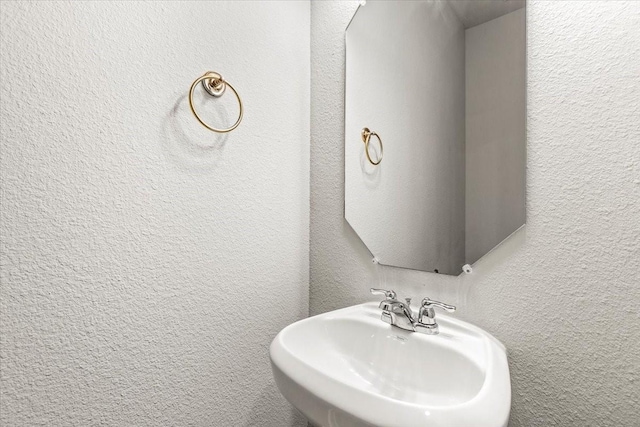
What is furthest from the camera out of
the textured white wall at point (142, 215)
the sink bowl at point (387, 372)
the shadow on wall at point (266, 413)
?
the shadow on wall at point (266, 413)

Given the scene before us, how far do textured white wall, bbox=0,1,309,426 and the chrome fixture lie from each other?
1.32ft

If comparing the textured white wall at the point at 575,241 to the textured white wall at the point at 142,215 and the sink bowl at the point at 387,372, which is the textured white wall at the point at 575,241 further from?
the textured white wall at the point at 142,215

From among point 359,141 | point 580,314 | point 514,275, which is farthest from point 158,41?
point 580,314

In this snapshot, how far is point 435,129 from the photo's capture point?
0.95 metres

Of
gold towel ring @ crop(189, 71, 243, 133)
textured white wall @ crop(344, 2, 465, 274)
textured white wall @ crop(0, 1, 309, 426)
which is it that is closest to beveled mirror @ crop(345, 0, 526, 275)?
textured white wall @ crop(344, 2, 465, 274)

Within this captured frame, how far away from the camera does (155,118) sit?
821 mm

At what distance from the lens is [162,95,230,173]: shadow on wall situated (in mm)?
850

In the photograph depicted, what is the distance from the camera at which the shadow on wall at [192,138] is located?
85 centimetres

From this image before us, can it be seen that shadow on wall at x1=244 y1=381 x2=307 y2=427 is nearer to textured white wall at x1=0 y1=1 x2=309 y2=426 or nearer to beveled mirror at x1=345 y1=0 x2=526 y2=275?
textured white wall at x1=0 y1=1 x2=309 y2=426

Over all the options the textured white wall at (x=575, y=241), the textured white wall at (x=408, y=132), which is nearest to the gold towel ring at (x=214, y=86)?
the textured white wall at (x=408, y=132)

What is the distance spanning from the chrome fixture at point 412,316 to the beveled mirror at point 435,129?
115 mm

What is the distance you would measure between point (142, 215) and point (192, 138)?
0.78ft

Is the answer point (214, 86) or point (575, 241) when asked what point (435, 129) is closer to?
point (575, 241)

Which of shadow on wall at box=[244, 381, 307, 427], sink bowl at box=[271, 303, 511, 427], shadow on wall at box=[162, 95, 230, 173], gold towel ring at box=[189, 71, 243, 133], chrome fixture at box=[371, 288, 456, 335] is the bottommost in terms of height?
shadow on wall at box=[244, 381, 307, 427]
